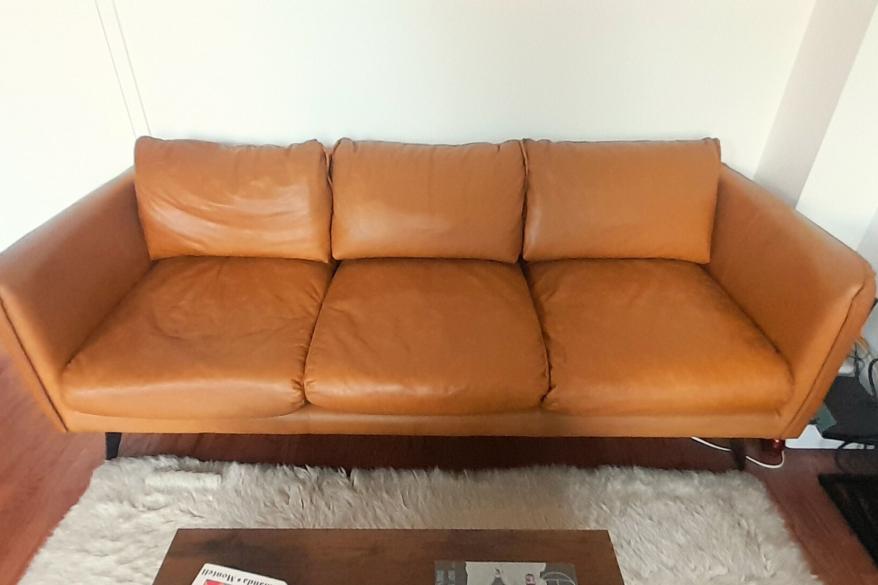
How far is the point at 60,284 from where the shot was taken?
1.57 m

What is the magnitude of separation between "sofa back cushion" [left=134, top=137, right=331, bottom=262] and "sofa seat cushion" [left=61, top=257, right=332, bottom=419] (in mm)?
185

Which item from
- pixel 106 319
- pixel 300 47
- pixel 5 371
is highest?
pixel 300 47

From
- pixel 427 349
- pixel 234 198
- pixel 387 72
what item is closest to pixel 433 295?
pixel 427 349

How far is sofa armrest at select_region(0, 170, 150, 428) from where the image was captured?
1480 mm

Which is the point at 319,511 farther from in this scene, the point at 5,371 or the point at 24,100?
the point at 24,100

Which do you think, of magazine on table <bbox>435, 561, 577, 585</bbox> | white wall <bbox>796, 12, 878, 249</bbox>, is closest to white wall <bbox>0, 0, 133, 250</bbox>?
magazine on table <bbox>435, 561, 577, 585</bbox>

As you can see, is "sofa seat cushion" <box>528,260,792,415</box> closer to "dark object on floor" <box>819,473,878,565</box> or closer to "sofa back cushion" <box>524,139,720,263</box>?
"sofa back cushion" <box>524,139,720,263</box>

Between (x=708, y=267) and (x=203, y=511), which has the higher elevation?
(x=708, y=267)

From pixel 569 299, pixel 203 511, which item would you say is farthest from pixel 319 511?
pixel 569 299

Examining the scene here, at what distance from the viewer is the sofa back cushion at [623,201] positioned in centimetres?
191

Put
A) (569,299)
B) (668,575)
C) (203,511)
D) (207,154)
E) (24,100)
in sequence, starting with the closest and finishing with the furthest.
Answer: (668,575) → (203,511) → (569,299) → (207,154) → (24,100)

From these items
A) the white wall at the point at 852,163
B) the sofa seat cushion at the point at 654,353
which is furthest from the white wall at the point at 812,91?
the sofa seat cushion at the point at 654,353

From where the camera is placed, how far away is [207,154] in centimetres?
193

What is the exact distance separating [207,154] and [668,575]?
5.97ft
